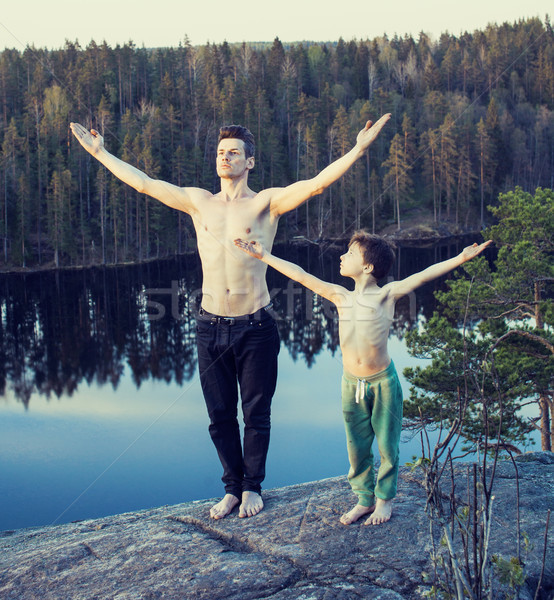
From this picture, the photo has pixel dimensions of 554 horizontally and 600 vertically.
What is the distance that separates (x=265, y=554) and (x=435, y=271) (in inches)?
75.6

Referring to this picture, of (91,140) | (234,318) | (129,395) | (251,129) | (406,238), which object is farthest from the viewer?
(251,129)

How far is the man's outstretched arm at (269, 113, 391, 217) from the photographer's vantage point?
408 cm

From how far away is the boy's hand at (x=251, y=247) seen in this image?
414 cm

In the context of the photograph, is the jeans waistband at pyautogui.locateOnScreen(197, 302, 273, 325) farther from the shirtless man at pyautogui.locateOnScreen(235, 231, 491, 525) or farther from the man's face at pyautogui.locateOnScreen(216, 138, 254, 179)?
the man's face at pyautogui.locateOnScreen(216, 138, 254, 179)

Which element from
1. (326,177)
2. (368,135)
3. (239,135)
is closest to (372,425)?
(326,177)

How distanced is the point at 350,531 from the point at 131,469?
745 inches

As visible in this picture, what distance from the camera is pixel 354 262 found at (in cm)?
413

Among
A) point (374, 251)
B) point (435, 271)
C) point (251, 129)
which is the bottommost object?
point (435, 271)

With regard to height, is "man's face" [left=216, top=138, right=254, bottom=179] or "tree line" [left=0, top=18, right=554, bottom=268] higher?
"tree line" [left=0, top=18, right=554, bottom=268]

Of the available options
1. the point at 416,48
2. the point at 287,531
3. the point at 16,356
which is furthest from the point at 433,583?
the point at 416,48

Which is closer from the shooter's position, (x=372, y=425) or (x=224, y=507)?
(x=372, y=425)

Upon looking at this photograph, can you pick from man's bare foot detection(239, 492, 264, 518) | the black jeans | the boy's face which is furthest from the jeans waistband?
man's bare foot detection(239, 492, 264, 518)

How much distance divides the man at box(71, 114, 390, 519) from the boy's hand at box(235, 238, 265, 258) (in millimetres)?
313

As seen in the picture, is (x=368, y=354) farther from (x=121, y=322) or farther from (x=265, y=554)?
(x=121, y=322)
